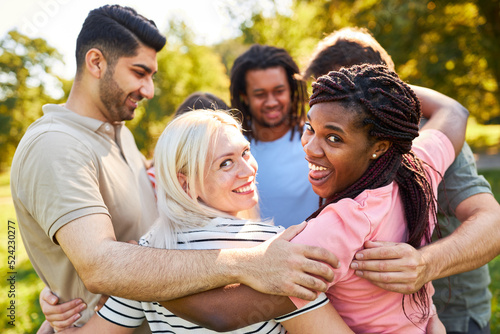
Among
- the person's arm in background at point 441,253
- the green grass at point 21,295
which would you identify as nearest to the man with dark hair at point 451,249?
the person's arm in background at point 441,253

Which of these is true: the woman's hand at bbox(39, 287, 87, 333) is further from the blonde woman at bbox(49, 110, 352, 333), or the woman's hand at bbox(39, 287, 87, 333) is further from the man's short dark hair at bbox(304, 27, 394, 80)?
the man's short dark hair at bbox(304, 27, 394, 80)

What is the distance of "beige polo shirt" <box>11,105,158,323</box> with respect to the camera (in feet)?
6.59

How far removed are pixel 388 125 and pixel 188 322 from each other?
1239 mm

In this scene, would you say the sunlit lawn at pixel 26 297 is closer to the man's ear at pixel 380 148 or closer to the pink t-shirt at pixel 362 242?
the pink t-shirt at pixel 362 242

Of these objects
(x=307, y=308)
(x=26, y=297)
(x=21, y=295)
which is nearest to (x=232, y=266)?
(x=307, y=308)

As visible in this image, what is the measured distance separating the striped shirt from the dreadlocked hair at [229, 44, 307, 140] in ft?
5.97

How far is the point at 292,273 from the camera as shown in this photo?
5.00 feet

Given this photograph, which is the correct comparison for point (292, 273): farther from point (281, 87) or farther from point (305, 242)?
point (281, 87)

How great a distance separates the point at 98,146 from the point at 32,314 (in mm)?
4504

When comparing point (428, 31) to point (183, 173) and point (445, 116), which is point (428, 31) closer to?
point (445, 116)

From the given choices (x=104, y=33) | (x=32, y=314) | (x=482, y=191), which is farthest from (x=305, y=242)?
(x=32, y=314)

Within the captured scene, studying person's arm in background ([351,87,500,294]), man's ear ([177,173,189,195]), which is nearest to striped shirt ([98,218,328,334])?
man's ear ([177,173,189,195])

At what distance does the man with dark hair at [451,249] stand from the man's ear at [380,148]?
15.4 inches

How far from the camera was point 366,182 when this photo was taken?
1.70 m
